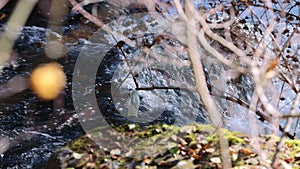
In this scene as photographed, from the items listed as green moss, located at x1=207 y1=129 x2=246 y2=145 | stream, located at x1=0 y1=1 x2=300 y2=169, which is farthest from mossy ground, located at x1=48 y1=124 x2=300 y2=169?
stream, located at x1=0 y1=1 x2=300 y2=169

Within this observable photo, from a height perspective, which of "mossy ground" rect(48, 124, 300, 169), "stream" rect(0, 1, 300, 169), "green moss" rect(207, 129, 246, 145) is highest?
"green moss" rect(207, 129, 246, 145)

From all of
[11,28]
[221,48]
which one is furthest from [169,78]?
[11,28]

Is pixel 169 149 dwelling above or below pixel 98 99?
above

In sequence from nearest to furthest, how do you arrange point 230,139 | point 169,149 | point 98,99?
point 169,149
point 230,139
point 98,99

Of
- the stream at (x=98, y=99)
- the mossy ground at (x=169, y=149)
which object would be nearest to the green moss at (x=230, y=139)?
the mossy ground at (x=169, y=149)

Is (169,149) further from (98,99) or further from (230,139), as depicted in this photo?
(98,99)

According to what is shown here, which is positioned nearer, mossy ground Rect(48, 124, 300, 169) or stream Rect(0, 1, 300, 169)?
mossy ground Rect(48, 124, 300, 169)

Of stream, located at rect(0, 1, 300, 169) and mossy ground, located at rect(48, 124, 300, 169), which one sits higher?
mossy ground, located at rect(48, 124, 300, 169)

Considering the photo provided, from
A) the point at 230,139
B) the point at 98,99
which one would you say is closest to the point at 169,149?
the point at 230,139

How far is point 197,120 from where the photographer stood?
17.5 feet

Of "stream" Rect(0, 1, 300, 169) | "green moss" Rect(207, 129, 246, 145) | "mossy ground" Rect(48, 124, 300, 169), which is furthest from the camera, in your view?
"stream" Rect(0, 1, 300, 169)

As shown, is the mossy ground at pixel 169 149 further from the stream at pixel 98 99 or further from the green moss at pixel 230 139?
the stream at pixel 98 99

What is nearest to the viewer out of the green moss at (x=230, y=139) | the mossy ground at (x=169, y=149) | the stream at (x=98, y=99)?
the mossy ground at (x=169, y=149)

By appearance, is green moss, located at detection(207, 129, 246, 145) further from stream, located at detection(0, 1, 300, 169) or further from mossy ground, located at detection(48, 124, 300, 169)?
stream, located at detection(0, 1, 300, 169)
